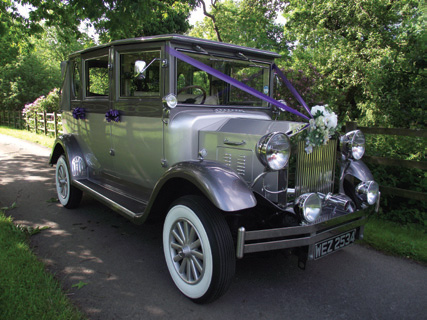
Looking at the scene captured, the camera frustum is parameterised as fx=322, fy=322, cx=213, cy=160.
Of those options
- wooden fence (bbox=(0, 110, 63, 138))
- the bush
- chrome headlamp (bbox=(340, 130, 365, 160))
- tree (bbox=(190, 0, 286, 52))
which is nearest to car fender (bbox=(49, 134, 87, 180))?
chrome headlamp (bbox=(340, 130, 365, 160))

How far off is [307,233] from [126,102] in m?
2.41

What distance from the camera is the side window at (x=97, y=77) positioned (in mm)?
3988

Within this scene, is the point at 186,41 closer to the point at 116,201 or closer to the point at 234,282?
the point at 116,201

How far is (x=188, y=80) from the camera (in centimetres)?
342

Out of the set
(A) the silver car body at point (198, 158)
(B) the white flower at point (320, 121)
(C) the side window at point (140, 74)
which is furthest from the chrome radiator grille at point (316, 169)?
(C) the side window at point (140, 74)

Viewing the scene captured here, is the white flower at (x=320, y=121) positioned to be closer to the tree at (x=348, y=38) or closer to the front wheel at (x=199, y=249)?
the front wheel at (x=199, y=249)

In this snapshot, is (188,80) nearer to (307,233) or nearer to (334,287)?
(307,233)

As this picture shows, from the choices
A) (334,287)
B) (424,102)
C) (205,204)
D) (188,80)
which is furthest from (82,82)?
(424,102)

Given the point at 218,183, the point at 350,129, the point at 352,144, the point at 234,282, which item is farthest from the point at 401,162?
the point at 218,183

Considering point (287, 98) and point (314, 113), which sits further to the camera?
point (287, 98)

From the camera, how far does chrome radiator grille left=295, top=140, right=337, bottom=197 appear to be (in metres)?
2.72

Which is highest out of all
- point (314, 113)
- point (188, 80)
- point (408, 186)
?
point (188, 80)

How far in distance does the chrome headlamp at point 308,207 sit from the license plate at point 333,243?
27cm

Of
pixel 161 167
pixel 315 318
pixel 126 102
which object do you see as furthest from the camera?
pixel 126 102
